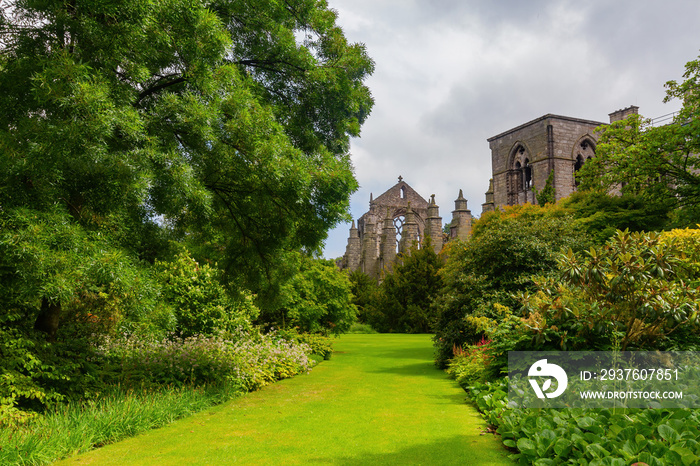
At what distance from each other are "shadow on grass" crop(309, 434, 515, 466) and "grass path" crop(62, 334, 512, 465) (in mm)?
10

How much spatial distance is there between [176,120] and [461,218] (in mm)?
31208

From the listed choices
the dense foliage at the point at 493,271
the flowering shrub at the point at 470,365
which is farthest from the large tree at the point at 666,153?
the flowering shrub at the point at 470,365

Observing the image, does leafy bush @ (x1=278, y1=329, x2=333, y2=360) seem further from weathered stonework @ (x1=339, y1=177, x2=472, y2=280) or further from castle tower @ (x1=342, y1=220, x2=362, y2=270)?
castle tower @ (x1=342, y1=220, x2=362, y2=270)

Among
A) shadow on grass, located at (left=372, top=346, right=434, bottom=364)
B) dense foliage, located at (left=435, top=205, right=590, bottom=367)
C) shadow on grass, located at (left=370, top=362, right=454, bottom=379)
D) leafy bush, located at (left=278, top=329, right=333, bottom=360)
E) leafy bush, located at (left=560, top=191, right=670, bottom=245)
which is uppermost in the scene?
leafy bush, located at (left=560, top=191, right=670, bottom=245)

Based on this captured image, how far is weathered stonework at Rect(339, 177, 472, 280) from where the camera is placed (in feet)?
120

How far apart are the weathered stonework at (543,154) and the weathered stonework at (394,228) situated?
393cm

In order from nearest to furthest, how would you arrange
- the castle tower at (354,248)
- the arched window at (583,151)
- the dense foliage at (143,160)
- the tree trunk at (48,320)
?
the dense foliage at (143,160) < the tree trunk at (48,320) < the arched window at (583,151) < the castle tower at (354,248)

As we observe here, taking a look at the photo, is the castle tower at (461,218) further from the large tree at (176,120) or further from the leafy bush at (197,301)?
the large tree at (176,120)

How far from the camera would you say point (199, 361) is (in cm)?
940

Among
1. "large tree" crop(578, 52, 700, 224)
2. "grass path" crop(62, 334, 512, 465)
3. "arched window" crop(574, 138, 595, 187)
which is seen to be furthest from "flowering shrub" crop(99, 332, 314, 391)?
"arched window" crop(574, 138, 595, 187)

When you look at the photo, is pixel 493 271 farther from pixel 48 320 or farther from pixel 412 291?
pixel 412 291

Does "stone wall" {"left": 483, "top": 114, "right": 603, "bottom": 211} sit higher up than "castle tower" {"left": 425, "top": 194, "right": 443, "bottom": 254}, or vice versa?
"stone wall" {"left": 483, "top": 114, "right": 603, "bottom": 211}

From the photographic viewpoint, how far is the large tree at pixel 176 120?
568 centimetres

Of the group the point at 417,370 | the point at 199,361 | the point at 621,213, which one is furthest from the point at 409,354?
the point at 621,213
